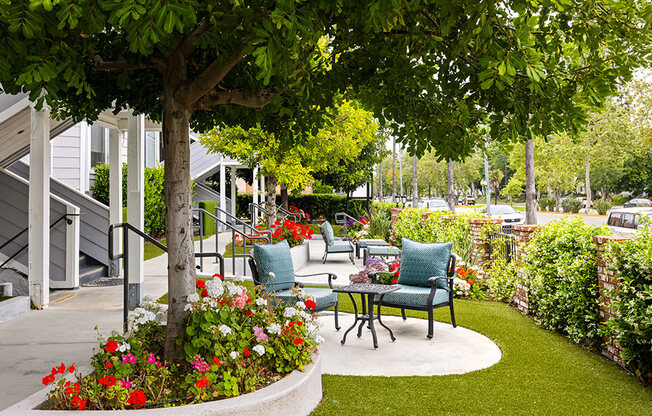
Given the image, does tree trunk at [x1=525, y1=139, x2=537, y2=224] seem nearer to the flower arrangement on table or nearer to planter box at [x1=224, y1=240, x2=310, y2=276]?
planter box at [x1=224, y1=240, x2=310, y2=276]

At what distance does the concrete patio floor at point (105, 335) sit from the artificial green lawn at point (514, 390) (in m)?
0.25

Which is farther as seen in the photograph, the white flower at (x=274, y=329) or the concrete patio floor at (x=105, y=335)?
the concrete patio floor at (x=105, y=335)

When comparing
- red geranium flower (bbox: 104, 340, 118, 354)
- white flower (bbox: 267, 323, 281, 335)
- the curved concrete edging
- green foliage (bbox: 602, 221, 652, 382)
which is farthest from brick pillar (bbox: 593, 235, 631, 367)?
red geranium flower (bbox: 104, 340, 118, 354)

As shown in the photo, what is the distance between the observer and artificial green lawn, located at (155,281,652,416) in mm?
4211

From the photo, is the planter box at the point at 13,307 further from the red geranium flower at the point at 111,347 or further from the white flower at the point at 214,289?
the white flower at the point at 214,289

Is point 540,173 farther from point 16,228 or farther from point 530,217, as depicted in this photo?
point 16,228

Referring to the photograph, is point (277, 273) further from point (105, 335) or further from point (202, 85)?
point (202, 85)

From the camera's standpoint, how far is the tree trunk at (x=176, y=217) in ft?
13.2

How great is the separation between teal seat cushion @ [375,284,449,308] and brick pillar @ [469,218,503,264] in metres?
3.52

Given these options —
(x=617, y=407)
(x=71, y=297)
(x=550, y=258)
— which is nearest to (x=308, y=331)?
(x=617, y=407)

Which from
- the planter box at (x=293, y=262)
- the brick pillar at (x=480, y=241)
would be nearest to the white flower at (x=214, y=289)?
the brick pillar at (x=480, y=241)

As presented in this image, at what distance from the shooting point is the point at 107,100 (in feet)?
15.5

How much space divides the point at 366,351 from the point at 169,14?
4.61 meters

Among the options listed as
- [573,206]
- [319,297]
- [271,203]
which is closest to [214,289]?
[319,297]
